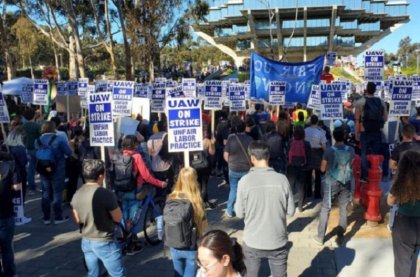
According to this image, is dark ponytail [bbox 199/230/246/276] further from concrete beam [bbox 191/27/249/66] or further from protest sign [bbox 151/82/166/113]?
concrete beam [bbox 191/27/249/66]

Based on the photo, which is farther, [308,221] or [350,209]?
[350,209]

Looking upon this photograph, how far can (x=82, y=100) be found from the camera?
16922 millimetres

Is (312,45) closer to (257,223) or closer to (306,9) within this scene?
(306,9)

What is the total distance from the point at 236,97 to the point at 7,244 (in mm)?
10453

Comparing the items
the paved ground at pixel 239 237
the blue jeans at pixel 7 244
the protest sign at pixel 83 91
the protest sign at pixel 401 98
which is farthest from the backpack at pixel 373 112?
the protest sign at pixel 83 91

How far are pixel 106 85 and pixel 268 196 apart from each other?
12523mm

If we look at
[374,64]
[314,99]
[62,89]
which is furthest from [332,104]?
[62,89]

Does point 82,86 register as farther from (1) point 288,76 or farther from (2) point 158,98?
(1) point 288,76

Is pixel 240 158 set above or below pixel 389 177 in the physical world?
above

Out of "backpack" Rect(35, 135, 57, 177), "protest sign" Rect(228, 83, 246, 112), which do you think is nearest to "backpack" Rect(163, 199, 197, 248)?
"backpack" Rect(35, 135, 57, 177)

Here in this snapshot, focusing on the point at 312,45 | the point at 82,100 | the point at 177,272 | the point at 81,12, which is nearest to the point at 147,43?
the point at 81,12

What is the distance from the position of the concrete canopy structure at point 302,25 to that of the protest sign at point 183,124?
63.1m

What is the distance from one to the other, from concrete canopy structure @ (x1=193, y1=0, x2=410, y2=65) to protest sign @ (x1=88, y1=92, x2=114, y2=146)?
62451 mm

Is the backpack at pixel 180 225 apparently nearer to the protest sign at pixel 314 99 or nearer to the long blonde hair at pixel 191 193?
the long blonde hair at pixel 191 193
